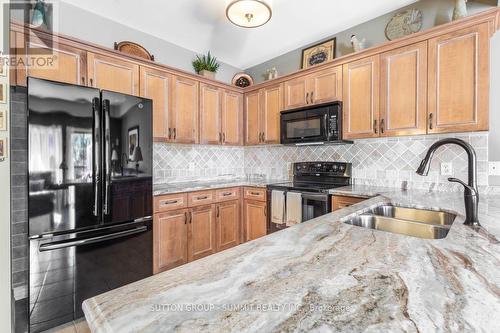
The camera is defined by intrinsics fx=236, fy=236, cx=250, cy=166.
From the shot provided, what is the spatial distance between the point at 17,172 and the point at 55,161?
792 mm

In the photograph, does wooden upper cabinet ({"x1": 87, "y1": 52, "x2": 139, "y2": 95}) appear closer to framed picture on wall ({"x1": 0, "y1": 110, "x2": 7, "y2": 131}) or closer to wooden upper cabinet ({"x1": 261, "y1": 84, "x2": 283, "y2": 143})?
framed picture on wall ({"x1": 0, "y1": 110, "x2": 7, "y2": 131})

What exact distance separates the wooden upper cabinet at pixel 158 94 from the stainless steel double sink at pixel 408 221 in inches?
87.0

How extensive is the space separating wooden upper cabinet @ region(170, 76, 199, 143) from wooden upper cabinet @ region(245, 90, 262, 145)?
811 millimetres

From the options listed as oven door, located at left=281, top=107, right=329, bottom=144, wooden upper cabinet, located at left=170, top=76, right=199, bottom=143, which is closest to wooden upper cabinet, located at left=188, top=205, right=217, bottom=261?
wooden upper cabinet, located at left=170, top=76, right=199, bottom=143

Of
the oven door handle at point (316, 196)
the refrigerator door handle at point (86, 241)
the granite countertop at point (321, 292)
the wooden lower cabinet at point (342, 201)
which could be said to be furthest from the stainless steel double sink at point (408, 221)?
the refrigerator door handle at point (86, 241)

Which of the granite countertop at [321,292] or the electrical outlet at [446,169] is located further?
the electrical outlet at [446,169]

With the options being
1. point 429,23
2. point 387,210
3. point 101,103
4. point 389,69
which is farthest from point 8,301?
point 429,23

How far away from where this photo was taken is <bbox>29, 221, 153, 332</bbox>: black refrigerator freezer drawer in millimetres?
1586

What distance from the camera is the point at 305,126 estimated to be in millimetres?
2773

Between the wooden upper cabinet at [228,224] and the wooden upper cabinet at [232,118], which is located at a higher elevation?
the wooden upper cabinet at [232,118]

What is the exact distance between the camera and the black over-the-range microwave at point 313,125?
256cm

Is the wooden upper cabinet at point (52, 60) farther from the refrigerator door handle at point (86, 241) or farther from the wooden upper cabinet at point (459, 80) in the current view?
the wooden upper cabinet at point (459, 80)

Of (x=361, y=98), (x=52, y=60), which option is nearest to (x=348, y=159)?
(x=361, y=98)

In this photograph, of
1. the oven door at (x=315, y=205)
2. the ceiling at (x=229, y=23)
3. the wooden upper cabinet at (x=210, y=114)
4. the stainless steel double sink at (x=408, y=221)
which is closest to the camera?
the stainless steel double sink at (x=408, y=221)
